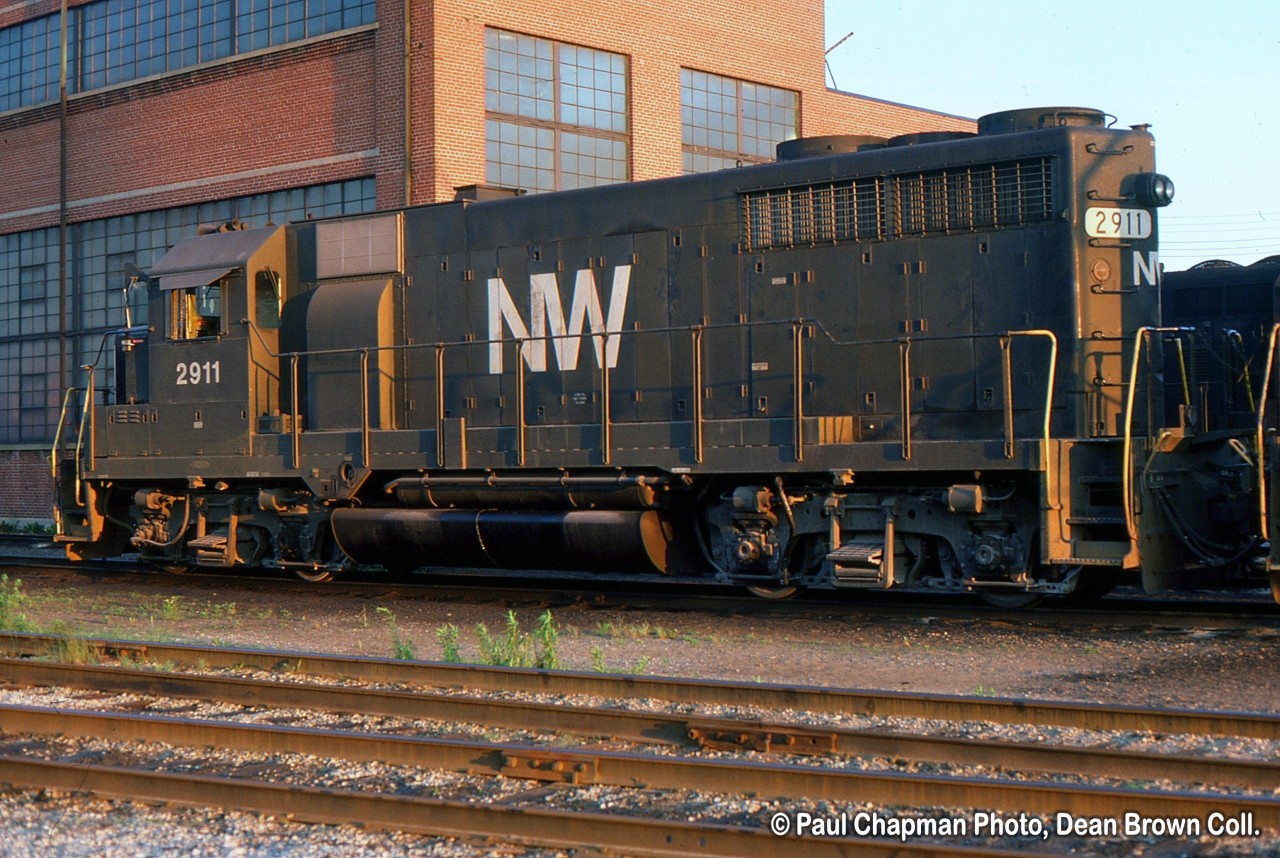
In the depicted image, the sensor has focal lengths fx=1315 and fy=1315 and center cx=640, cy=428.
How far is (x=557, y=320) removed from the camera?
12.5 metres

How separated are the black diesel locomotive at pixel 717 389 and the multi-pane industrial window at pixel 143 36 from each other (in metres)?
10.0

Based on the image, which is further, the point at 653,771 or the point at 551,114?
the point at 551,114

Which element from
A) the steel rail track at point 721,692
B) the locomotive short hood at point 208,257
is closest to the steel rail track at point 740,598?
the locomotive short hood at point 208,257

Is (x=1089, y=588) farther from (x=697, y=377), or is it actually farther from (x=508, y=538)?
(x=508, y=538)

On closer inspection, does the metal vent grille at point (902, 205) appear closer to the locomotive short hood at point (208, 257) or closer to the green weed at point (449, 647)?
the green weed at point (449, 647)

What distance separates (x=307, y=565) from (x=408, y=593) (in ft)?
4.39

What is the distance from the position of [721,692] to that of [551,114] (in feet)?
56.2

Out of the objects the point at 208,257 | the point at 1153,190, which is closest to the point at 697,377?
the point at 1153,190

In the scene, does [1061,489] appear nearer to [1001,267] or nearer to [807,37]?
[1001,267]

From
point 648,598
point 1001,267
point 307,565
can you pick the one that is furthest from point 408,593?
point 1001,267

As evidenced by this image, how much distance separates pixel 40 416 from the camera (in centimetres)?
2689

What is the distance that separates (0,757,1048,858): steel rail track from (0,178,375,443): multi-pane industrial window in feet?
59.9

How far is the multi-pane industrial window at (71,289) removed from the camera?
960 inches

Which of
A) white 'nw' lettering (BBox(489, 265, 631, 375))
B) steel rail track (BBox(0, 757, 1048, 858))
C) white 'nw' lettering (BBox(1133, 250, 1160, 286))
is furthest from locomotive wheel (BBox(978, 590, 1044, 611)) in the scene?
steel rail track (BBox(0, 757, 1048, 858))
